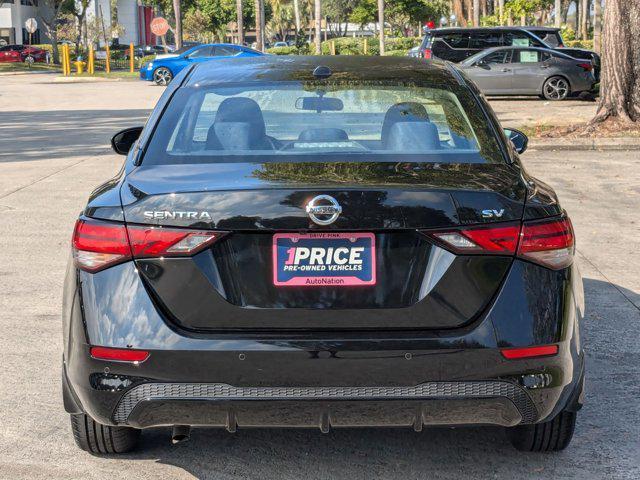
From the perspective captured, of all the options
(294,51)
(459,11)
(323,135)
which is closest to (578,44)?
(459,11)

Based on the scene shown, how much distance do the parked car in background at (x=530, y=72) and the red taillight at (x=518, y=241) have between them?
22473 mm

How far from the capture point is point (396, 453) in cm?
430

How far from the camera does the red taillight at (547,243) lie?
357 centimetres

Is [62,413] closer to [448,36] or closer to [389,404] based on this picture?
[389,404]

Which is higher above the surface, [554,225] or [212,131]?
[212,131]

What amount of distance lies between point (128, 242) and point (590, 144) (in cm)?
1358

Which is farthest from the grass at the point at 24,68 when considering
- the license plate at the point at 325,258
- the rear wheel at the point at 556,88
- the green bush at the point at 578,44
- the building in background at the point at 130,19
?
the license plate at the point at 325,258

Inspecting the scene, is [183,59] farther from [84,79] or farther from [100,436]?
[100,436]

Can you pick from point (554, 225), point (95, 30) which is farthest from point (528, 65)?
point (95, 30)

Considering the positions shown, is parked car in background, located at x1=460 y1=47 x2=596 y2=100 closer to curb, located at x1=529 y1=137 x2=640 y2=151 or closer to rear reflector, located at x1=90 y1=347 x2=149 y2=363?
curb, located at x1=529 y1=137 x2=640 y2=151

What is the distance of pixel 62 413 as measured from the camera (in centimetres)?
484

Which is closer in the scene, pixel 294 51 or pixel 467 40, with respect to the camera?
pixel 467 40

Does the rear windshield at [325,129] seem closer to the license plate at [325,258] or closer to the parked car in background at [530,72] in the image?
the license plate at [325,258]

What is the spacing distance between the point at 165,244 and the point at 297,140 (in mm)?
1242
